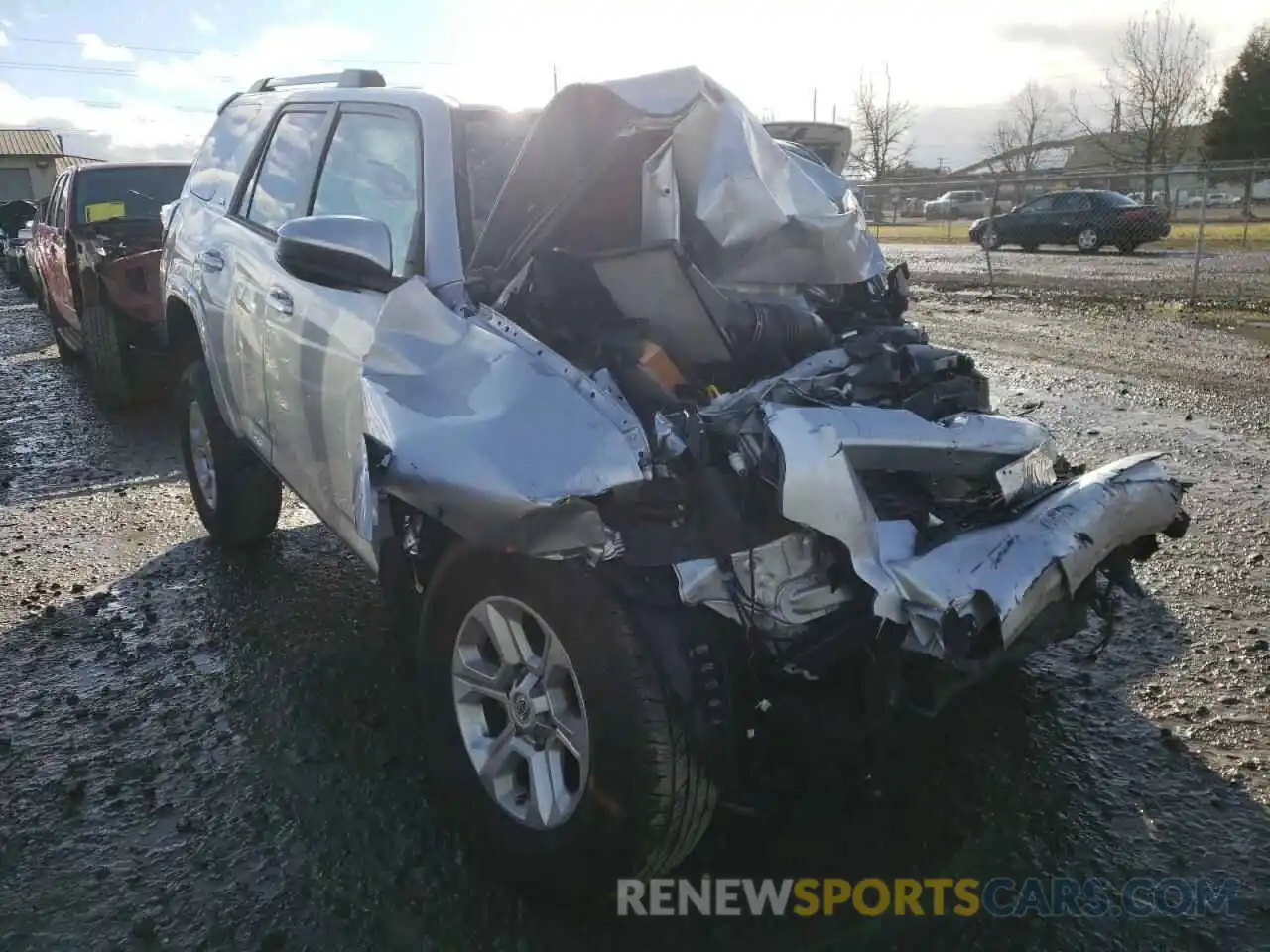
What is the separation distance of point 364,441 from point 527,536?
680 mm

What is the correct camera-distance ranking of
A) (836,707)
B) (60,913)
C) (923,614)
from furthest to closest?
(60,913), (836,707), (923,614)

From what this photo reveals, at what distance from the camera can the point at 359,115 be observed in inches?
152

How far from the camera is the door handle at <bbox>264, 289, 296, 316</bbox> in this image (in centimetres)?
375

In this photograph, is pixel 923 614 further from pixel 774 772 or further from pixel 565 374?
pixel 565 374

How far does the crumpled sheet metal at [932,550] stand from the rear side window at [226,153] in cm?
345

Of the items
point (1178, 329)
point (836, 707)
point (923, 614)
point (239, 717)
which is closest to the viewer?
point (923, 614)

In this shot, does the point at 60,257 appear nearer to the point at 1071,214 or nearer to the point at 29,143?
the point at 1071,214

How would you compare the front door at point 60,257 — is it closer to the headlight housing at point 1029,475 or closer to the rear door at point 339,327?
the rear door at point 339,327

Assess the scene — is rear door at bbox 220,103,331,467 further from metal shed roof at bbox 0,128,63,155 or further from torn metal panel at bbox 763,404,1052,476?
metal shed roof at bbox 0,128,63,155

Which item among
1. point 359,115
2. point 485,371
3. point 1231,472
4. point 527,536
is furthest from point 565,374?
Result: point 1231,472

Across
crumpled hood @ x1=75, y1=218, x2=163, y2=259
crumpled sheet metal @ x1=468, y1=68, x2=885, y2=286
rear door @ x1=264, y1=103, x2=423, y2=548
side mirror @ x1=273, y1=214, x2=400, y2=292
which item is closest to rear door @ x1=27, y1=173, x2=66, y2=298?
crumpled hood @ x1=75, y1=218, x2=163, y2=259

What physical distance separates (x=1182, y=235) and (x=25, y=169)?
187 ft

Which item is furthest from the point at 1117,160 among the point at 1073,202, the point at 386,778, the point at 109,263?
the point at 386,778

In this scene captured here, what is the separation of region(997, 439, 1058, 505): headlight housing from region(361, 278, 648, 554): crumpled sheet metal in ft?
3.33
